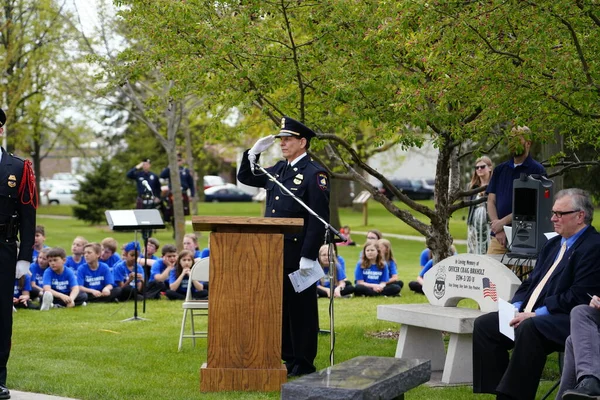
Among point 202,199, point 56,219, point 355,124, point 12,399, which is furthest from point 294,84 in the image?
point 202,199

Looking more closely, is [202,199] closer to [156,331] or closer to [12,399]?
[156,331]

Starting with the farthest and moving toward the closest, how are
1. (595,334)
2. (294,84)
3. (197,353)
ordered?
(294,84)
(197,353)
(595,334)

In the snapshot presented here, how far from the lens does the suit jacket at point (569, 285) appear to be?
7.04 m

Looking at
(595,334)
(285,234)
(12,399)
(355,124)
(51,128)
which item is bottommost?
(12,399)

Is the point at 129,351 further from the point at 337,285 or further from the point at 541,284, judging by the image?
the point at 337,285

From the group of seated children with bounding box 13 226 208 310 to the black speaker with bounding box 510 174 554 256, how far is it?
19.7ft

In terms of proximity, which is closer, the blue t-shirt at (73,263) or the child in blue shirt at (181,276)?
the child in blue shirt at (181,276)

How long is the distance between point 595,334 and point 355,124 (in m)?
4.30

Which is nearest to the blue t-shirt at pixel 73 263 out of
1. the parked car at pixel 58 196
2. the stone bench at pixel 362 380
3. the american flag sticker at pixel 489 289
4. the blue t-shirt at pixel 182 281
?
the blue t-shirt at pixel 182 281

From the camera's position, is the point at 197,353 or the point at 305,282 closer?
the point at 305,282

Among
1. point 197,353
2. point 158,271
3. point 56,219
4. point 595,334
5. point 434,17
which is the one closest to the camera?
point 595,334

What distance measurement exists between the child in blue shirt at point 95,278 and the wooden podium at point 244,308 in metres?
7.54

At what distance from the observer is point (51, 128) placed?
137 feet

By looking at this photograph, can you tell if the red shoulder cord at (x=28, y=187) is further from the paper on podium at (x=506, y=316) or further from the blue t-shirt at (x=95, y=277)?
the blue t-shirt at (x=95, y=277)
